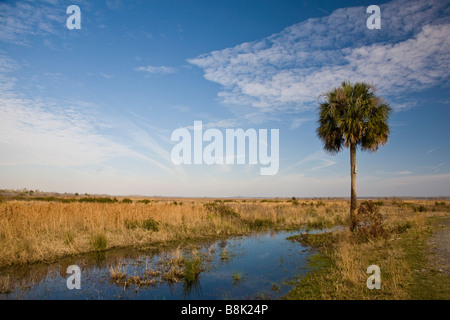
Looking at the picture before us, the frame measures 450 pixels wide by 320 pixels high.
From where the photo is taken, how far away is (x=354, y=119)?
14.1 meters

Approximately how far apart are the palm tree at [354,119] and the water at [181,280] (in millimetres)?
7030

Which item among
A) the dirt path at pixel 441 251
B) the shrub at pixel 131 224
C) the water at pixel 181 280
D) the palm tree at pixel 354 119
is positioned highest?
the palm tree at pixel 354 119

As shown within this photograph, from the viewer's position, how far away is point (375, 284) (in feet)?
19.1

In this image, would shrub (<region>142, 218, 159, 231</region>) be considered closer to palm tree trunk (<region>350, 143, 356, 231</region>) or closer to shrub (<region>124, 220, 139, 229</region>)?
shrub (<region>124, 220, 139, 229</region>)

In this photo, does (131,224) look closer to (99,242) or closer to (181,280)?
(99,242)

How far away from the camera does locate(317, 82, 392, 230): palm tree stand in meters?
13.9

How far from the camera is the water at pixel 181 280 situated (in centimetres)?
621

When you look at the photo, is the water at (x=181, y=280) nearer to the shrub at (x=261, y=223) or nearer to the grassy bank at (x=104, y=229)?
the grassy bank at (x=104, y=229)

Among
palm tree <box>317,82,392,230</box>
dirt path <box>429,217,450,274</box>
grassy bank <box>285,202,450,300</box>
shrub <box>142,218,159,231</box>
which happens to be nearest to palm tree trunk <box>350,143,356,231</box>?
palm tree <box>317,82,392,230</box>

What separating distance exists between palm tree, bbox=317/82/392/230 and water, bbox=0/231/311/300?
703cm
